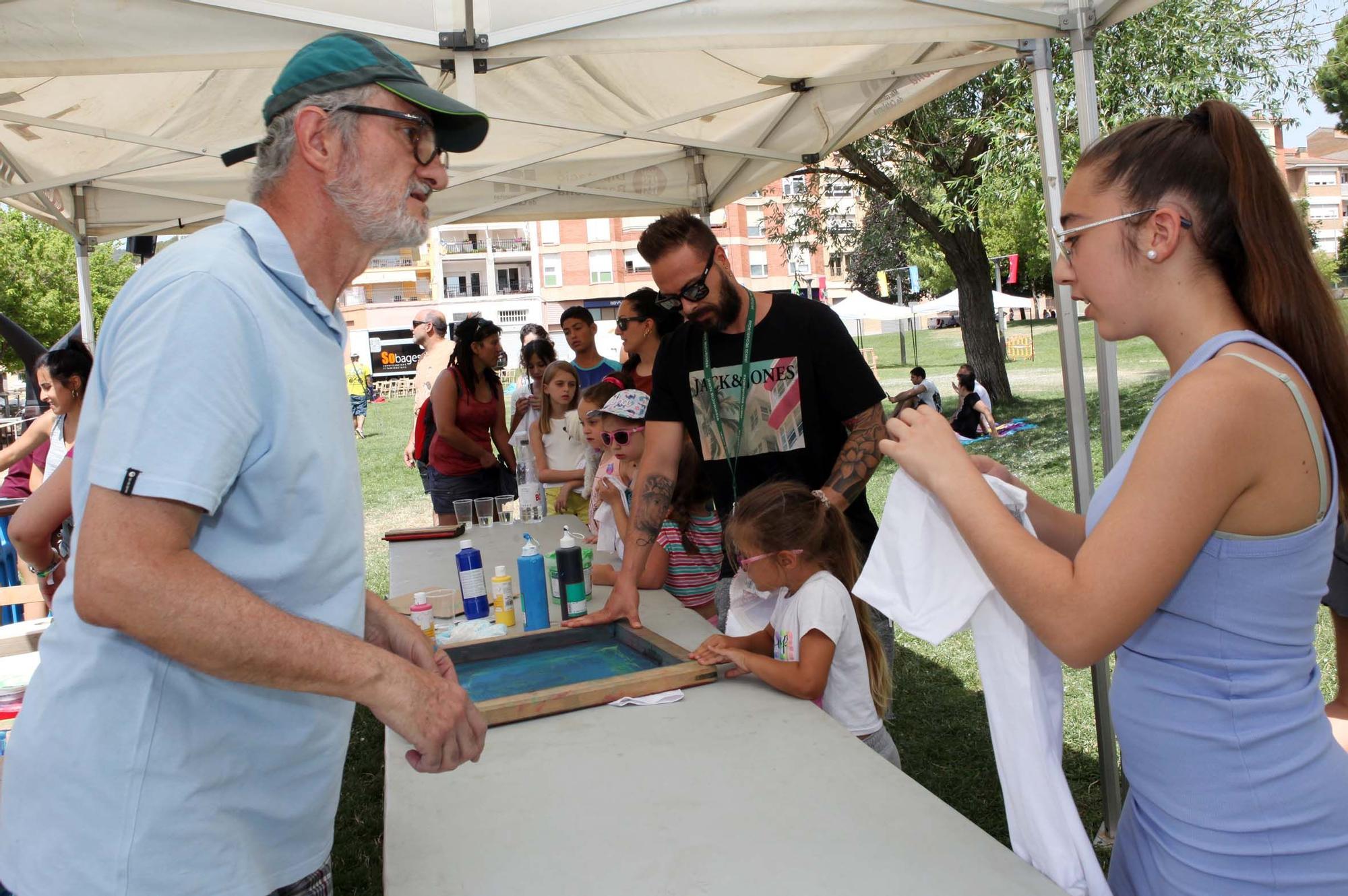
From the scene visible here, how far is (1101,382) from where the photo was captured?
3.09 metres

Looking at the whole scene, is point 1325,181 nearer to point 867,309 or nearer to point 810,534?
point 867,309

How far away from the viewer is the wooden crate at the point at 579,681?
2.23m

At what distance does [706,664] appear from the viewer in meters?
2.41

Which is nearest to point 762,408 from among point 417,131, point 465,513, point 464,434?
point 417,131

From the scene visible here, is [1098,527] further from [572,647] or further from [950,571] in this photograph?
[572,647]

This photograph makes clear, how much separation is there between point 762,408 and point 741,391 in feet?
0.28

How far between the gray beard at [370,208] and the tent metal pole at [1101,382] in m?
2.32

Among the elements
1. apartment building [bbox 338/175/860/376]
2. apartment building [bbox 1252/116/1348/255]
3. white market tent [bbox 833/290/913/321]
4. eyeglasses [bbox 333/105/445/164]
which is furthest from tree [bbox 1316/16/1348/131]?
apartment building [bbox 1252/116/1348/255]

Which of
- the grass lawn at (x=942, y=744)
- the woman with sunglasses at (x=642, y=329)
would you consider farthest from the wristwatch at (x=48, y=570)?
the woman with sunglasses at (x=642, y=329)

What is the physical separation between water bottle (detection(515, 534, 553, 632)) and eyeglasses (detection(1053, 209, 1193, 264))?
183 centimetres

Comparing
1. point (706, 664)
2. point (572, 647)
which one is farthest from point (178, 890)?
point (572, 647)

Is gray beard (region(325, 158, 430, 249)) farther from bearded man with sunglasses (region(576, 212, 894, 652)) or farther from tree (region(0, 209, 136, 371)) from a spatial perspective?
tree (region(0, 209, 136, 371))

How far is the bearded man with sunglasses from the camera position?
292 centimetres

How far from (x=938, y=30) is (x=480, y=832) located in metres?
2.68
